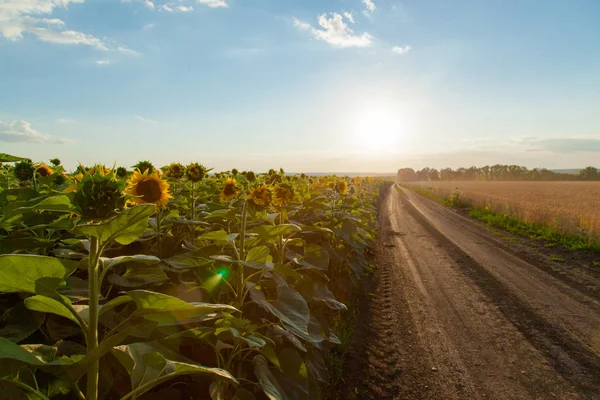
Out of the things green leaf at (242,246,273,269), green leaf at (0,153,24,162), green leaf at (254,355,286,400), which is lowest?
green leaf at (254,355,286,400)

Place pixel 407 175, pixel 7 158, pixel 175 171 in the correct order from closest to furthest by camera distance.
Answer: pixel 7 158
pixel 175 171
pixel 407 175

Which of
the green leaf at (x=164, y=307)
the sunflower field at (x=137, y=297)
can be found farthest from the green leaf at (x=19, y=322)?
the green leaf at (x=164, y=307)

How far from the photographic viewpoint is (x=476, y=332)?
23.4ft

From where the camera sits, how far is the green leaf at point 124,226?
1.24m

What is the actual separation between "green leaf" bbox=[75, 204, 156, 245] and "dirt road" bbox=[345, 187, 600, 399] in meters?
4.39

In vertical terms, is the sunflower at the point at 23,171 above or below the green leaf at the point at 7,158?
below

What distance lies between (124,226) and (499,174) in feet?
456

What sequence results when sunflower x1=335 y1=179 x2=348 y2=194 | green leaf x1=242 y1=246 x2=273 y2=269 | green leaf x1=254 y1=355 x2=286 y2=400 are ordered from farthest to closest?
sunflower x1=335 y1=179 x2=348 y2=194
green leaf x1=242 y1=246 x2=273 y2=269
green leaf x1=254 y1=355 x2=286 y2=400

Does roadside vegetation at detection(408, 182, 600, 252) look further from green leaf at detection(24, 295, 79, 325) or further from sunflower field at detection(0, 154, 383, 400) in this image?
green leaf at detection(24, 295, 79, 325)

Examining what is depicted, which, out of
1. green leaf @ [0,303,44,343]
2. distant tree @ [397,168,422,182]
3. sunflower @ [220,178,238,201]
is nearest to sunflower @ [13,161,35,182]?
sunflower @ [220,178,238,201]

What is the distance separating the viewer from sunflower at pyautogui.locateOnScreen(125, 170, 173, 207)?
2521 mm

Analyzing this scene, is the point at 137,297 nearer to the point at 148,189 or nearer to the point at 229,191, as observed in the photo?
the point at 148,189

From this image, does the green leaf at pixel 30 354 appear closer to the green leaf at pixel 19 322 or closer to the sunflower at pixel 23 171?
the green leaf at pixel 19 322

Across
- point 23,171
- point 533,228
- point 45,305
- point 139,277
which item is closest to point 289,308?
point 139,277
